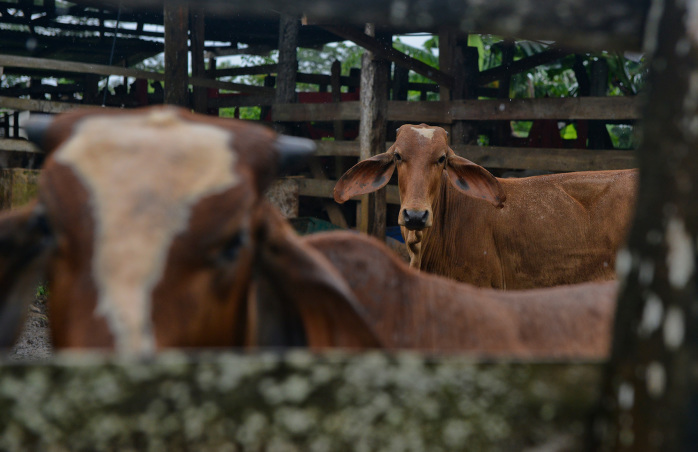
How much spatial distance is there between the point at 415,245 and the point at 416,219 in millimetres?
528

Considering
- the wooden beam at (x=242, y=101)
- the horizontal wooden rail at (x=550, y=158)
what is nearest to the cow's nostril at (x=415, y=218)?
the horizontal wooden rail at (x=550, y=158)

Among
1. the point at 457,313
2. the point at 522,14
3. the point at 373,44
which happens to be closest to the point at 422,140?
the point at 373,44

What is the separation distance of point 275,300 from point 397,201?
22.1ft

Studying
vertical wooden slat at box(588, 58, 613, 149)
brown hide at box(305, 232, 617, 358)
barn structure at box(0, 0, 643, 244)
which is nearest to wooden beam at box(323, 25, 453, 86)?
barn structure at box(0, 0, 643, 244)

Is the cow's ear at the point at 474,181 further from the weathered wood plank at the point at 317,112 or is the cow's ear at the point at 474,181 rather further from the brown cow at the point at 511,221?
the weathered wood plank at the point at 317,112

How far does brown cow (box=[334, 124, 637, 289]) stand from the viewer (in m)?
6.28

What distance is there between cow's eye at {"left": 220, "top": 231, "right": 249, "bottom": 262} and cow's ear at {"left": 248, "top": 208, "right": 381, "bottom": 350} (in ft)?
0.46

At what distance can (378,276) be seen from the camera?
8.05 ft

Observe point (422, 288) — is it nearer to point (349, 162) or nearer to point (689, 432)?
point (689, 432)

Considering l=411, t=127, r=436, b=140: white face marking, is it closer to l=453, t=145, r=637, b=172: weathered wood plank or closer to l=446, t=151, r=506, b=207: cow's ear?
l=446, t=151, r=506, b=207: cow's ear

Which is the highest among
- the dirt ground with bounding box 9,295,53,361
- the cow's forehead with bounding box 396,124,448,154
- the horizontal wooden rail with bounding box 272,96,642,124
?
the horizontal wooden rail with bounding box 272,96,642,124

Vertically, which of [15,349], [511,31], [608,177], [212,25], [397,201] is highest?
[212,25]

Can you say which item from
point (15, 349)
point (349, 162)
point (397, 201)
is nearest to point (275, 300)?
point (15, 349)

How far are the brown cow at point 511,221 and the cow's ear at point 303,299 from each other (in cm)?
409
